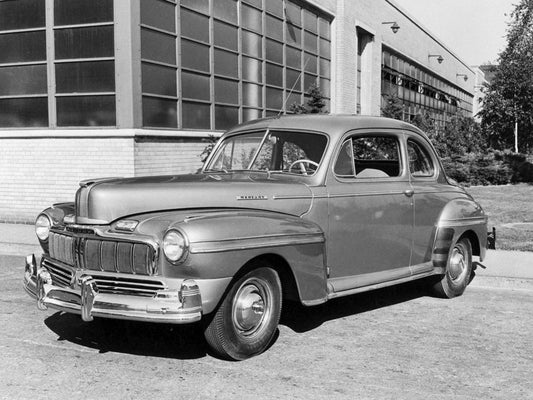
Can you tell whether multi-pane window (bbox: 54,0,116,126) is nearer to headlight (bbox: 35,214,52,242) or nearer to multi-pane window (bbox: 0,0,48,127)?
multi-pane window (bbox: 0,0,48,127)

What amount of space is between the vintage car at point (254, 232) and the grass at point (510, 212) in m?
4.36

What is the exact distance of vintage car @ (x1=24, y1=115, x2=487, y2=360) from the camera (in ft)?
14.2

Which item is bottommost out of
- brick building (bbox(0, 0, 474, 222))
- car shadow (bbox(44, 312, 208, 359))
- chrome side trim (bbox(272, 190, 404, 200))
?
car shadow (bbox(44, 312, 208, 359))

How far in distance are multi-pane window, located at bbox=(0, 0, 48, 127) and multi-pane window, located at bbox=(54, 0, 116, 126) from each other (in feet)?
1.42

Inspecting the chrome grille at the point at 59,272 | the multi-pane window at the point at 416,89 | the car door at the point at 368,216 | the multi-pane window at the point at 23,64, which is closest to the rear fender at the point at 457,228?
the car door at the point at 368,216

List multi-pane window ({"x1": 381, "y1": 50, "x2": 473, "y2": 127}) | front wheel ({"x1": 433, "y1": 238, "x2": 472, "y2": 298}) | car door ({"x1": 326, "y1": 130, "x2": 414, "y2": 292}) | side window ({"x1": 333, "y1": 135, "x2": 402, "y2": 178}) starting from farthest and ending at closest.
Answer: multi-pane window ({"x1": 381, "y1": 50, "x2": 473, "y2": 127}) → front wheel ({"x1": 433, "y1": 238, "x2": 472, "y2": 298}) → side window ({"x1": 333, "y1": 135, "x2": 402, "y2": 178}) → car door ({"x1": 326, "y1": 130, "x2": 414, "y2": 292})

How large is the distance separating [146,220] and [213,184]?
0.66m

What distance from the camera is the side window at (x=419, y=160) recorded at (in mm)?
6609

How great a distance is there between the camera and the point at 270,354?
16.1 ft

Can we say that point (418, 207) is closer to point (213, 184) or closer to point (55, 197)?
point (213, 184)

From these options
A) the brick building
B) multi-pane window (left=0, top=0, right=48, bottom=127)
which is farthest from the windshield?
multi-pane window (left=0, top=0, right=48, bottom=127)

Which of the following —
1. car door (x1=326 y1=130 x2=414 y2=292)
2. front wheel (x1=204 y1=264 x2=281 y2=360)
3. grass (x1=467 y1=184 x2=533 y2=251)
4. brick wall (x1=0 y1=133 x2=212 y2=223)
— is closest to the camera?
front wheel (x1=204 y1=264 x2=281 y2=360)

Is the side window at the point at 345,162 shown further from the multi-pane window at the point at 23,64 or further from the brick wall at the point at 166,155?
the multi-pane window at the point at 23,64

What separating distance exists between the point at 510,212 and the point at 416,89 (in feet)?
73.2
